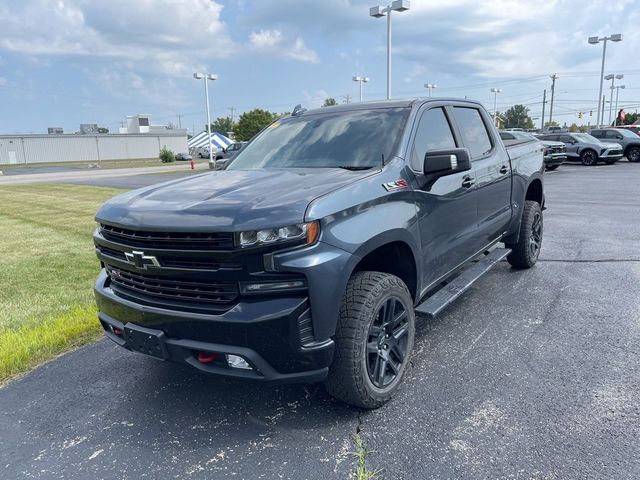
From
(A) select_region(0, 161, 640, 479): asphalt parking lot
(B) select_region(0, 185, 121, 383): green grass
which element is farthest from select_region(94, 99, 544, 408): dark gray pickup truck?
(B) select_region(0, 185, 121, 383): green grass

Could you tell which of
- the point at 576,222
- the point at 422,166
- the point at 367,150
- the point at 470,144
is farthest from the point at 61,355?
the point at 576,222

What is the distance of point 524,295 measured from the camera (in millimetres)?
5070

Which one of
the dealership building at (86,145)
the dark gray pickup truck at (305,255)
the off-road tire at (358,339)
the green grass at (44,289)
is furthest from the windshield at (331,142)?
the dealership building at (86,145)

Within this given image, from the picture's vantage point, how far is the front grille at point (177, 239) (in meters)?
2.52

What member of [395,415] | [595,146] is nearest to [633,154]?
[595,146]

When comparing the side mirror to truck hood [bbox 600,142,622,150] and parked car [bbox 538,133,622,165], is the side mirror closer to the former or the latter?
parked car [bbox 538,133,622,165]

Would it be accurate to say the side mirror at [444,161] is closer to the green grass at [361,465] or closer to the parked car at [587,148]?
the green grass at [361,465]

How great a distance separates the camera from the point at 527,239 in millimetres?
5668

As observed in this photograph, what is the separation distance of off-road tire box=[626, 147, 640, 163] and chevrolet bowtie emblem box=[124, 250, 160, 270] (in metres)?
27.9

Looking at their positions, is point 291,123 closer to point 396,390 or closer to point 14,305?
point 396,390

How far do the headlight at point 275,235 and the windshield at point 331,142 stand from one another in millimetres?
1020

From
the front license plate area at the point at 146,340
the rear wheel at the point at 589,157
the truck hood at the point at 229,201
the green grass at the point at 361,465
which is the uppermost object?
the truck hood at the point at 229,201

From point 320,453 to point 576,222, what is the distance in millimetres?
8078

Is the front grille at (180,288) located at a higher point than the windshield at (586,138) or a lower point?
lower
